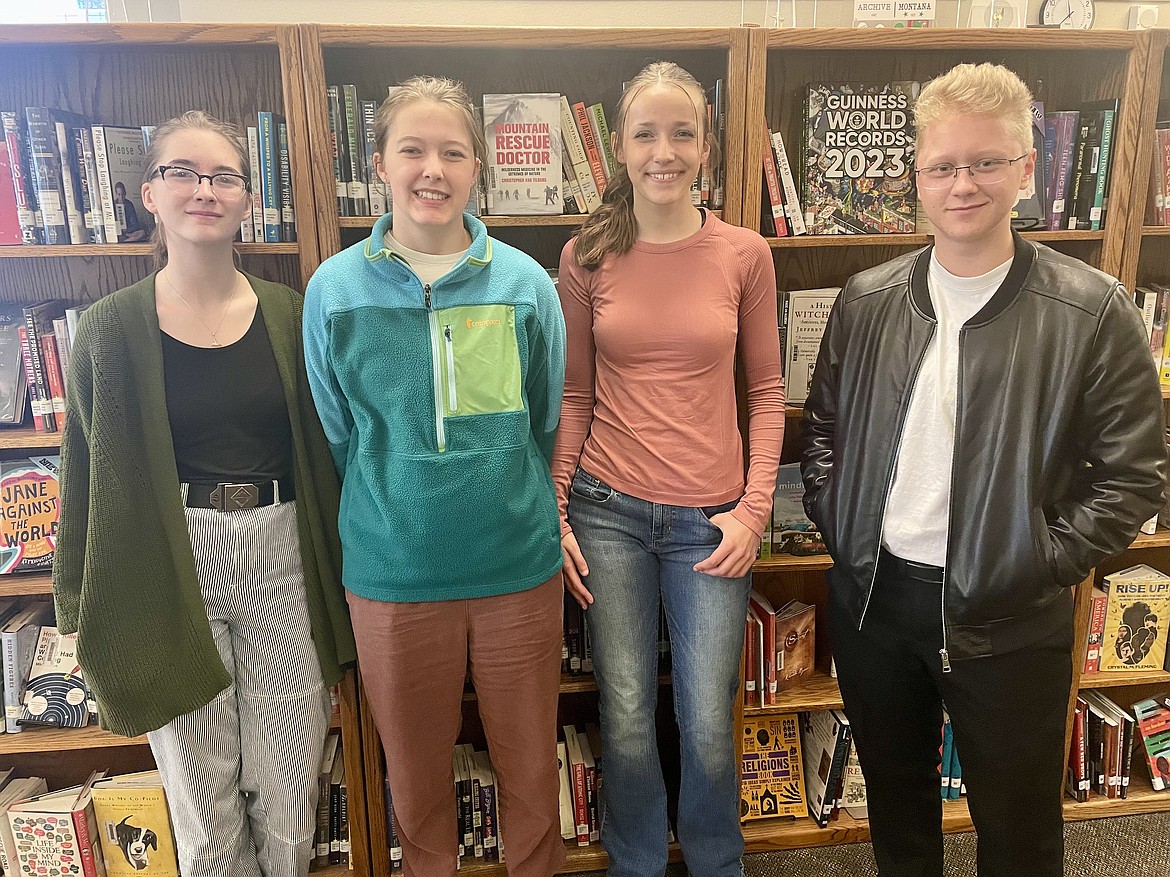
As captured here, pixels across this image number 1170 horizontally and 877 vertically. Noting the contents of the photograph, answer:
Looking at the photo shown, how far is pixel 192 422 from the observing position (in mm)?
1492

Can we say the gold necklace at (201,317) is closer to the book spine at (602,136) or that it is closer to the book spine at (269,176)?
the book spine at (269,176)

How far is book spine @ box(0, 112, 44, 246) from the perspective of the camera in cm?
171

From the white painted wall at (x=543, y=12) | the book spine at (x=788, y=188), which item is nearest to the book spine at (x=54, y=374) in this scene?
the white painted wall at (x=543, y=12)

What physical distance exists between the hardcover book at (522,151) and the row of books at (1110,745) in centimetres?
190

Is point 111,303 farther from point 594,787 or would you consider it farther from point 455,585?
point 594,787

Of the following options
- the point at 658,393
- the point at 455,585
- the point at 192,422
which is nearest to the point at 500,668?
the point at 455,585

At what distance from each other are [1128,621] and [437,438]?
1.87 metres

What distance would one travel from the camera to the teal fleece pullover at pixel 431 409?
4.91 ft

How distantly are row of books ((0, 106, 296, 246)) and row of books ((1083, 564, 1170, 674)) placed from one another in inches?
85.7

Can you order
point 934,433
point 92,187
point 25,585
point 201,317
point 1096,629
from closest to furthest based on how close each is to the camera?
point 934,433
point 201,317
point 92,187
point 25,585
point 1096,629

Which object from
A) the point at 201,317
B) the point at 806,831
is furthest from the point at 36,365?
the point at 806,831

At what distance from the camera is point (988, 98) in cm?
132

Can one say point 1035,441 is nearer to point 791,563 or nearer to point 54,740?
point 791,563

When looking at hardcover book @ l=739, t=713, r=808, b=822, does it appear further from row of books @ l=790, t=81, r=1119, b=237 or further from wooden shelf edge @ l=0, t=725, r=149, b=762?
wooden shelf edge @ l=0, t=725, r=149, b=762
